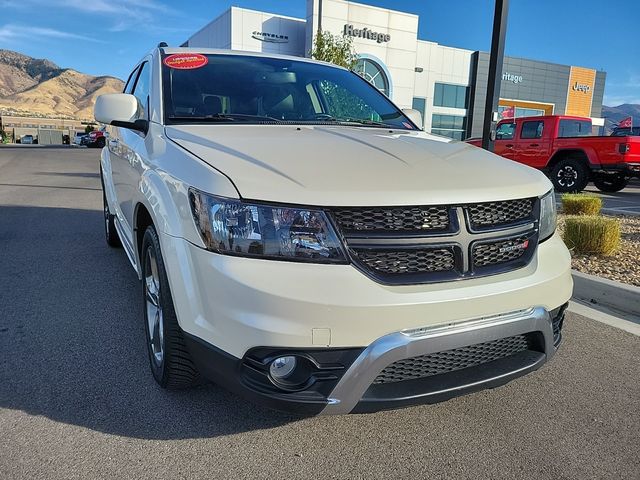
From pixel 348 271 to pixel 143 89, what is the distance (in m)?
2.63

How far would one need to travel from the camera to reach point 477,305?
1.98m

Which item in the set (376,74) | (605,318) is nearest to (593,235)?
(605,318)

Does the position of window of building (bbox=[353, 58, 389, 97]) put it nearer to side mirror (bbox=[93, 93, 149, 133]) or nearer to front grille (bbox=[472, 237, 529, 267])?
side mirror (bbox=[93, 93, 149, 133])

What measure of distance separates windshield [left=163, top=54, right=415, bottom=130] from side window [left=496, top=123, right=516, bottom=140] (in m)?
11.7

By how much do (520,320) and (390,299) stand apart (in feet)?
2.07

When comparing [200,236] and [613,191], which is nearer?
[200,236]

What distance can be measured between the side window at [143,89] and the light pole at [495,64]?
5.91 meters

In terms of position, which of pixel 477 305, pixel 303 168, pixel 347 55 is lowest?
pixel 477 305

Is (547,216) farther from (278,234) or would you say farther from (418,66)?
(418,66)

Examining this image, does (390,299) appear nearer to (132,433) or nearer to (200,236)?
(200,236)

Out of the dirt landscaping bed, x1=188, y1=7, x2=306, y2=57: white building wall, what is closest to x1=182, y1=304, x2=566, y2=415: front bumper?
the dirt landscaping bed

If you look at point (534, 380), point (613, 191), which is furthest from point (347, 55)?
point (534, 380)

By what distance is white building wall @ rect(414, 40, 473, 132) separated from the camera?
37.5 meters

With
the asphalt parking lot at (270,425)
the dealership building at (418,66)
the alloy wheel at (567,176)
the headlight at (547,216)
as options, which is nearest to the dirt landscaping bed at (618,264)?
the asphalt parking lot at (270,425)
